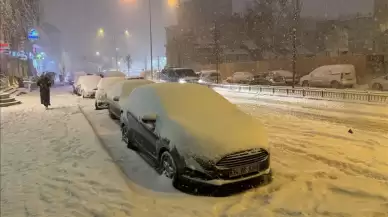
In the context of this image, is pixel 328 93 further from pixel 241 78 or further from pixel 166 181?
pixel 241 78

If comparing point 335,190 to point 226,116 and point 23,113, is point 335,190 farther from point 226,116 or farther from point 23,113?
point 23,113

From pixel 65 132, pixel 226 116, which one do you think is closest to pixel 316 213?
pixel 226 116

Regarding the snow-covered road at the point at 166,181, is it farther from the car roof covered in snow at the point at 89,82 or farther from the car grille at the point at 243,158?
the car roof covered in snow at the point at 89,82

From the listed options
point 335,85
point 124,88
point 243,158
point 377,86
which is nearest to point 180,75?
point 335,85

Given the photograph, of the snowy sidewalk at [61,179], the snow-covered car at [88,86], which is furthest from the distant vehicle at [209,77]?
the snowy sidewalk at [61,179]

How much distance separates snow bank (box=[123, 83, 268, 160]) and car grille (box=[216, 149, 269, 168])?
0.08 m

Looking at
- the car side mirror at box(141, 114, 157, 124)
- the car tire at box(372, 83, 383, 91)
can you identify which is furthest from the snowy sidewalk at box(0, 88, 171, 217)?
the car tire at box(372, 83, 383, 91)

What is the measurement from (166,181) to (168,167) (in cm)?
26

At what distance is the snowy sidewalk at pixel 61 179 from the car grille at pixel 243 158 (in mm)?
1370

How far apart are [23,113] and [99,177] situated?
39.2 feet

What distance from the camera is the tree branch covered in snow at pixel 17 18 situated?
37.2 metres

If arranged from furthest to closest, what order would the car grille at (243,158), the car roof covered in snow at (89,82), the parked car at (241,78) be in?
the parked car at (241,78), the car roof covered in snow at (89,82), the car grille at (243,158)

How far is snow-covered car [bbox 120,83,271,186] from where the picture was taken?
5488 mm

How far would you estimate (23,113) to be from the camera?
16.6 metres
